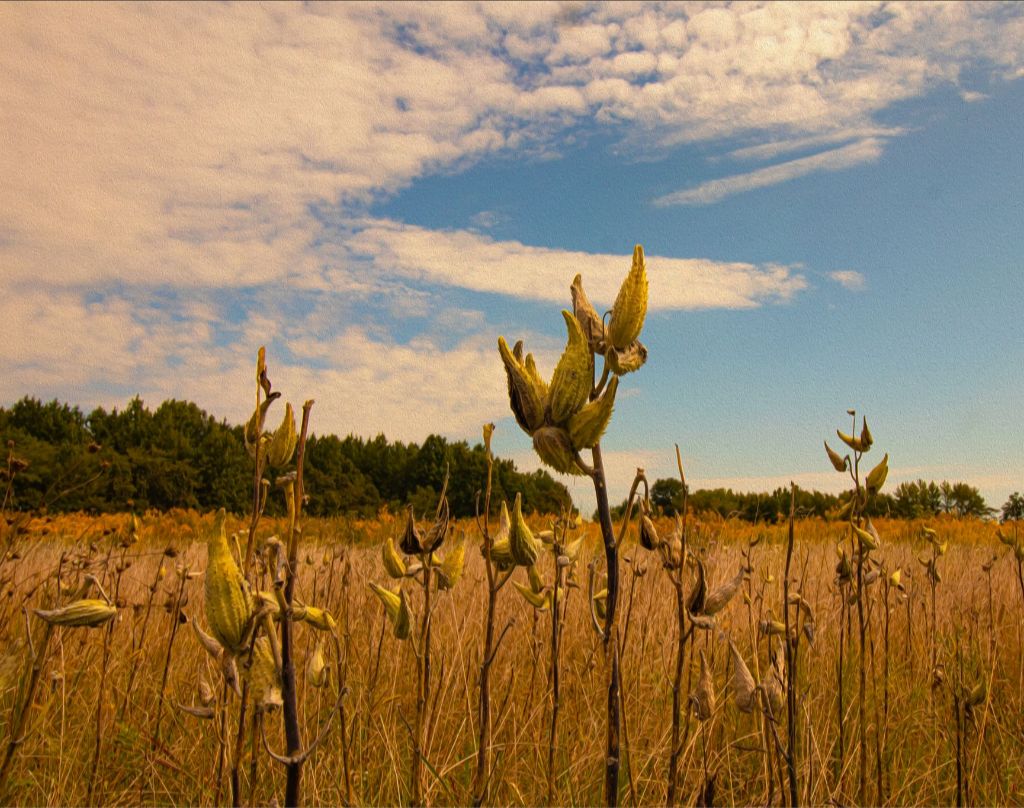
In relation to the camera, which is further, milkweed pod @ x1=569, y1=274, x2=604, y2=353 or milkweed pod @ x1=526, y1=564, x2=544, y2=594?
milkweed pod @ x1=526, y1=564, x2=544, y2=594

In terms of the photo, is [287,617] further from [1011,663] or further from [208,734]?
[1011,663]

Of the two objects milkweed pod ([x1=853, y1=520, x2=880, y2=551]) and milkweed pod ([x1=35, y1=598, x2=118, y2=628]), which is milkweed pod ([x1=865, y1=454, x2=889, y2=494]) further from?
milkweed pod ([x1=35, y1=598, x2=118, y2=628])

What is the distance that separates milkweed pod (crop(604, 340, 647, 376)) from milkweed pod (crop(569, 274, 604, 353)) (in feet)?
0.06

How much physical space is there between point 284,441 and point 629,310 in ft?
1.96

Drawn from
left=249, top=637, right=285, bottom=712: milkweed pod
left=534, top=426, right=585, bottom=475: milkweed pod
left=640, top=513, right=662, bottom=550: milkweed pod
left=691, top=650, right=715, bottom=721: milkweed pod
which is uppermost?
left=534, top=426, right=585, bottom=475: milkweed pod

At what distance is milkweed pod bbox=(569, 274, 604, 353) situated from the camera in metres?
0.96

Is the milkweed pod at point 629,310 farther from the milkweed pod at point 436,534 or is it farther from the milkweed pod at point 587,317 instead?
the milkweed pod at point 436,534

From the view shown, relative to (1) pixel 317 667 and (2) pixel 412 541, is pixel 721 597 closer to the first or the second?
(2) pixel 412 541

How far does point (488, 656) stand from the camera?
1.33 metres

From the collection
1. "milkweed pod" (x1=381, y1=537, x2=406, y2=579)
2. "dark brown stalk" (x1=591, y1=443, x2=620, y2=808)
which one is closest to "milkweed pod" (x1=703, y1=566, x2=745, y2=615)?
"dark brown stalk" (x1=591, y1=443, x2=620, y2=808)

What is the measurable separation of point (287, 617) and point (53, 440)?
12502mm

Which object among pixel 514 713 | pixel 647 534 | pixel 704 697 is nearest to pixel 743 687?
pixel 704 697

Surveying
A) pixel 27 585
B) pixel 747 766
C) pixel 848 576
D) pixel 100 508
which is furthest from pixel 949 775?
pixel 100 508

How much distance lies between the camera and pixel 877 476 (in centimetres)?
204
